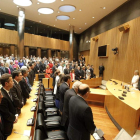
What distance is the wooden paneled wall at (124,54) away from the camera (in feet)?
19.8

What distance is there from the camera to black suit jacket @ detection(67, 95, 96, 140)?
5.19 ft

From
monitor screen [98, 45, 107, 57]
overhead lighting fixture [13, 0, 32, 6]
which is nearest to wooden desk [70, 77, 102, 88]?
monitor screen [98, 45, 107, 57]

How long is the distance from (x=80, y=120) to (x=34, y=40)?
41.4 feet

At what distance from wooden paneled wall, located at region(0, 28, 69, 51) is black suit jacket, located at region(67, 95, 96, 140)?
439 inches

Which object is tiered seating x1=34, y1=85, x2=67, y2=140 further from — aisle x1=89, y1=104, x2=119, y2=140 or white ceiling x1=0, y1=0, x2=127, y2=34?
white ceiling x1=0, y1=0, x2=127, y2=34

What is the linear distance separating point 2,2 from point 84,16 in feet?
20.7

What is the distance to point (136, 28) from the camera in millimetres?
6070

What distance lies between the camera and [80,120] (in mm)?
1654

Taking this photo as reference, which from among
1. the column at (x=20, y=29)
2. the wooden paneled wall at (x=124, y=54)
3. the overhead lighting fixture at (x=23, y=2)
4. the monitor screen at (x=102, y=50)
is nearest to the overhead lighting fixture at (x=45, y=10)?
the overhead lighting fixture at (x=23, y=2)

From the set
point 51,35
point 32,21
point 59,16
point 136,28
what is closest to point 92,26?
point 59,16

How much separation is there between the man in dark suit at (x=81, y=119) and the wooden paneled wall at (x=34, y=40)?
11.1m

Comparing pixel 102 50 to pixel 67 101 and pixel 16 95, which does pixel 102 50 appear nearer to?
pixel 67 101

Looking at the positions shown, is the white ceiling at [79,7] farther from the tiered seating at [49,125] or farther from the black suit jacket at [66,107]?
the black suit jacket at [66,107]

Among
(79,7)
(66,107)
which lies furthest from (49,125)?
(79,7)
